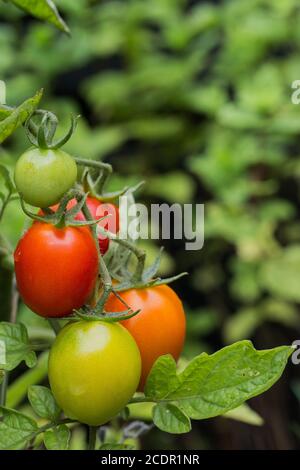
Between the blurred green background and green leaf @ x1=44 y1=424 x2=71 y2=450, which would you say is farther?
the blurred green background

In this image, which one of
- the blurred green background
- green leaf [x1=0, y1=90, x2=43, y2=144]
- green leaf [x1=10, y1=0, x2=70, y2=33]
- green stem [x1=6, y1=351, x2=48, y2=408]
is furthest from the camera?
the blurred green background

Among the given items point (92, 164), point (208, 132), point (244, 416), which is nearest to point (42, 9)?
point (92, 164)

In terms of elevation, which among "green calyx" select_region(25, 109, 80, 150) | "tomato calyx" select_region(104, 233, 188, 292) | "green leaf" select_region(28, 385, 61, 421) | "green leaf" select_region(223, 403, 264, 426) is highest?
"green calyx" select_region(25, 109, 80, 150)

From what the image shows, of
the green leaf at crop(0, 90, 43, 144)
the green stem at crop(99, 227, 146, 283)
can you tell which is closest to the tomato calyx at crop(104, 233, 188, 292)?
the green stem at crop(99, 227, 146, 283)

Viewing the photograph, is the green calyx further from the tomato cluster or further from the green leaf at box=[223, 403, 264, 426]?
the green leaf at box=[223, 403, 264, 426]
